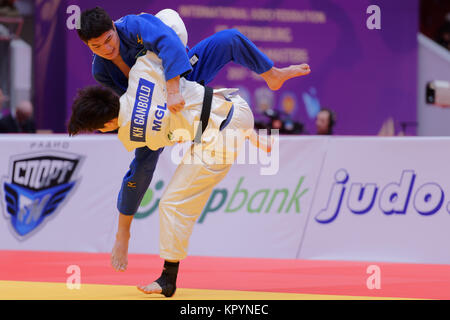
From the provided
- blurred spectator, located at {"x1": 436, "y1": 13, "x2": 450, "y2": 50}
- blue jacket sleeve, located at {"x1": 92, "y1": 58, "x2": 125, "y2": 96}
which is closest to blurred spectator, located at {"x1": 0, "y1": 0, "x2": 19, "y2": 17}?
blurred spectator, located at {"x1": 436, "y1": 13, "x2": 450, "y2": 50}

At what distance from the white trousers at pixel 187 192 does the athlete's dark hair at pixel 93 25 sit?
0.72m

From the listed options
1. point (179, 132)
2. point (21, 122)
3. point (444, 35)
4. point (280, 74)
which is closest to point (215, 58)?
point (280, 74)

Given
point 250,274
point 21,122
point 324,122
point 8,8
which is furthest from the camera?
point 8,8

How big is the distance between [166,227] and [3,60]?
9072 millimetres

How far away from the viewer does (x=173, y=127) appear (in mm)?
3205

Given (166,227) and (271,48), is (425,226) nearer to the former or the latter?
(166,227)

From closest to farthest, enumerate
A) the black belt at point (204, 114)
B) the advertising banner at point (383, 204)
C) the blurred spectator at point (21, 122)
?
1. the black belt at point (204, 114)
2. the advertising banner at point (383, 204)
3. the blurred spectator at point (21, 122)

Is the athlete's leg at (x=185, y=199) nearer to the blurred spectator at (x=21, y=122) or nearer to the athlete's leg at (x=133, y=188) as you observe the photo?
the athlete's leg at (x=133, y=188)

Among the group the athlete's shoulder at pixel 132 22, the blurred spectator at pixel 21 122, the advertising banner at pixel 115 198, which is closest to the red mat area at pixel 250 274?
the advertising banner at pixel 115 198

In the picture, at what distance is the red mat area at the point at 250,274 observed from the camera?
3.76 m

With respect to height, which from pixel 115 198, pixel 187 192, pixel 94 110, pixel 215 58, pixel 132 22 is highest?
pixel 132 22

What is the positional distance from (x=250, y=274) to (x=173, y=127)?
1559 mm

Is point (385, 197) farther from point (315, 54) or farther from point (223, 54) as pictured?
point (315, 54)
